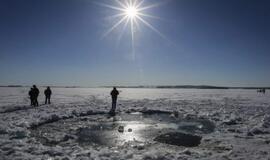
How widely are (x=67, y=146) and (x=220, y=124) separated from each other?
28.2 feet

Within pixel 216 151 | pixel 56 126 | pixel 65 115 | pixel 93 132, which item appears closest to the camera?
pixel 216 151

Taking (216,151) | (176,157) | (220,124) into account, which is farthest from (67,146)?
(220,124)

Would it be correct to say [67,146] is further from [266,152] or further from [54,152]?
[266,152]

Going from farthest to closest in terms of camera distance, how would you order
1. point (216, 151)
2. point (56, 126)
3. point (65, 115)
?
1. point (65, 115)
2. point (56, 126)
3. point (216, 151)

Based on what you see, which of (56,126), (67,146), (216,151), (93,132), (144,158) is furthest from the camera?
(56,126)

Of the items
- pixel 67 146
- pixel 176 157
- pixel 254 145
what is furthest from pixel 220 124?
pixel 67 146

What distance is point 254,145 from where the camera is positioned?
32.0ft

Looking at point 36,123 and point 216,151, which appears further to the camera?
point 36,123

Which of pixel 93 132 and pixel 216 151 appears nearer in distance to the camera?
pixel 216 151

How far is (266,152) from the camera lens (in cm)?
866

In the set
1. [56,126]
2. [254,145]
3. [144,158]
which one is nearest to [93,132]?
[56,126]

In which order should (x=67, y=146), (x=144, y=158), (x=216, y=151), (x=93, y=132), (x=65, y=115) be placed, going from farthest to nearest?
(x=65, y=115), (x=93, y=132), (x=67, y=146), (x=216, y=151), (x=144, y=158)

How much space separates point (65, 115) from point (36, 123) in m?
3.63

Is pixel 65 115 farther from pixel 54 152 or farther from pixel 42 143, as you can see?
pixel 54 152
